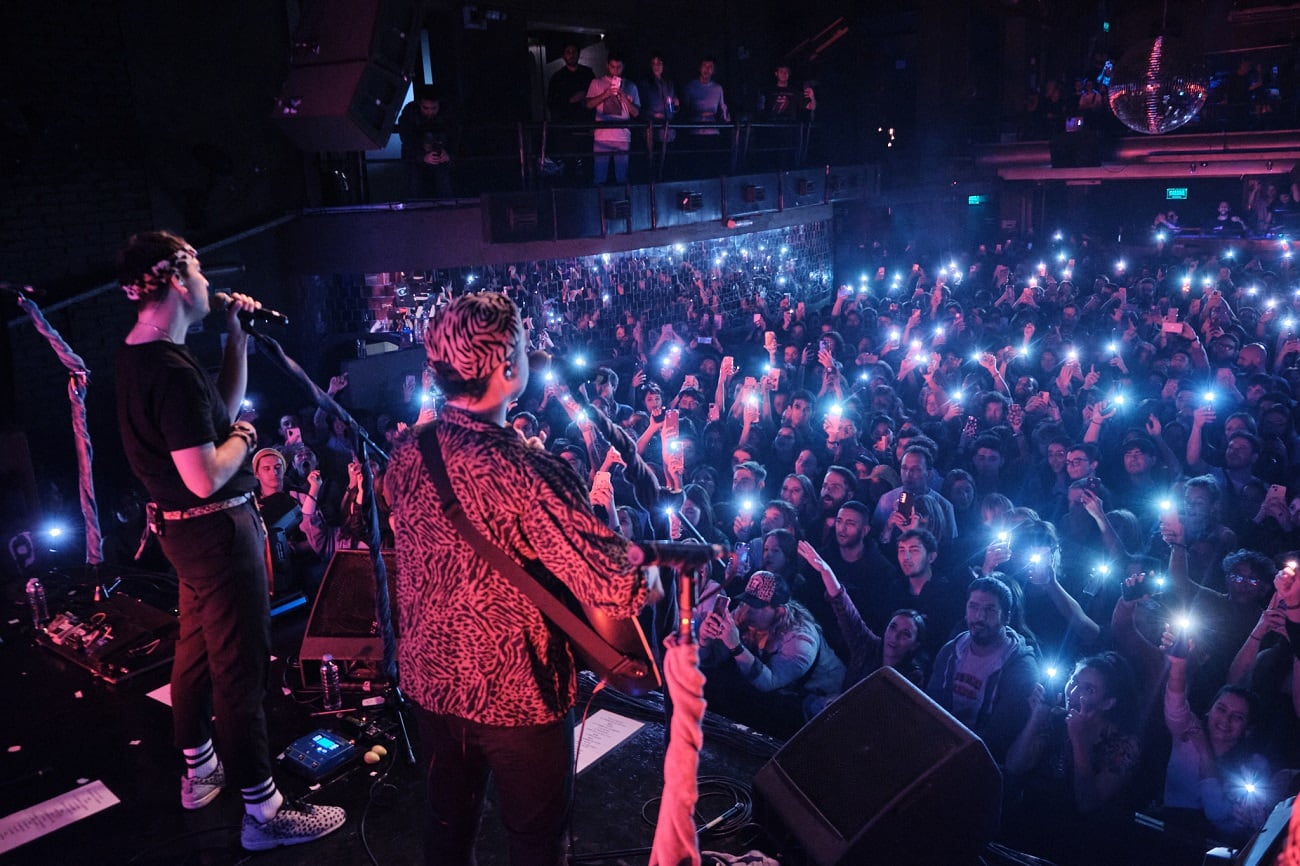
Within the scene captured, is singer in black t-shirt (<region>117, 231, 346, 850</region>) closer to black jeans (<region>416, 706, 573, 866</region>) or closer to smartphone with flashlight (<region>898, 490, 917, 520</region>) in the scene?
black jeans (<region>416, 706, 573, 866</region>)

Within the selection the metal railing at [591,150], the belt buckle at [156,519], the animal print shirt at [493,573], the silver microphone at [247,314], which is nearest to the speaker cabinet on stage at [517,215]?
the metal railing at [591,150]

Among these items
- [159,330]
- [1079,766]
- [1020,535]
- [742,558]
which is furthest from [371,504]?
[1020,535]

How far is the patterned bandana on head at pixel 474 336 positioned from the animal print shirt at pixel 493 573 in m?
0.10

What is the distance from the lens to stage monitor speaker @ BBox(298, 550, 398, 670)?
3230 millimetres

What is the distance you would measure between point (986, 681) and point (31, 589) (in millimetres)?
3991

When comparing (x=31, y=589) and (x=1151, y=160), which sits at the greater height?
(x=1151, y=160)

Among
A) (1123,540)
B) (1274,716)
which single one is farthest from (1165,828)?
(1123,540)

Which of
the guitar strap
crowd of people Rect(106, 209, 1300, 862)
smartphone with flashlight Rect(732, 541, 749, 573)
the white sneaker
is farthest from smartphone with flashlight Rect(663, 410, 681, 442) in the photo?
the guitar strap

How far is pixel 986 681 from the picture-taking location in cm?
343

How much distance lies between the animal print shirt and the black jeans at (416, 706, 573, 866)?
5 centimetres

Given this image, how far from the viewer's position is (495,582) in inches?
66.4

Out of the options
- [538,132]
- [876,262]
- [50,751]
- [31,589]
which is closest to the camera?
[50,751]

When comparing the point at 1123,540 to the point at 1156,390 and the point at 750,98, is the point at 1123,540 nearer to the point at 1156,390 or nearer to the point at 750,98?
the point at 1156,390

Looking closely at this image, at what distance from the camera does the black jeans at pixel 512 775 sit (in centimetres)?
174
